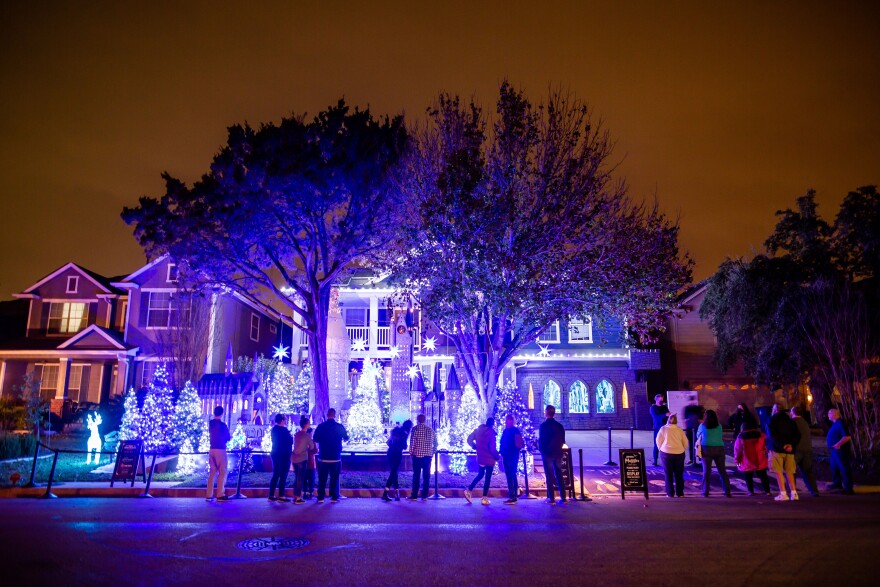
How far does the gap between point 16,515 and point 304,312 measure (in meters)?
9.55

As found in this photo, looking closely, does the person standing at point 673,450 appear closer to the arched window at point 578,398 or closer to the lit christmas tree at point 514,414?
the lit christmas tree at point 514,414

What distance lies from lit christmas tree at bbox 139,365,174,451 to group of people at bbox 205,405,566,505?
5.10m

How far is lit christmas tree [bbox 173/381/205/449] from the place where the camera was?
16.9 m

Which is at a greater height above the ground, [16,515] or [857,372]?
[857,372]

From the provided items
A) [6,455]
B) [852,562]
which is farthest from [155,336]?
[852,562]

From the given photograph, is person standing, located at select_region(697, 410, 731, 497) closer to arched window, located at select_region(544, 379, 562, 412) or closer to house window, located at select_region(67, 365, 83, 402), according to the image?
arched window, located at select_region(544, 379, 562, 412)

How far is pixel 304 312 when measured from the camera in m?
18.5

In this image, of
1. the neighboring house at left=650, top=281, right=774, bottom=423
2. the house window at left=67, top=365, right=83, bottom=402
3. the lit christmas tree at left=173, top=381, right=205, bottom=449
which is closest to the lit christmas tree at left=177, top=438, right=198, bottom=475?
the lit christmas tree at left=173, top=381, right=205, bottom=449

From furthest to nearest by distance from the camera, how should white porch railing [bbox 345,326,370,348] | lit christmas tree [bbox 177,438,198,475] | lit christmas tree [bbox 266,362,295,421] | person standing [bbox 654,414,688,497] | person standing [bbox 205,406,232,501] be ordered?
white porch railing [bbox 345,326,370,348], lit christmas tree [bbox 266,362,295,421], lit christmas tree [bbox 177,438,198,475], person standing [bbox 654,414,688,497], person standing [bbox 205,406,232,501]

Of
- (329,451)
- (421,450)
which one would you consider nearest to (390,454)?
(421,450)

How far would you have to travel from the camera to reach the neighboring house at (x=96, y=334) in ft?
99.6

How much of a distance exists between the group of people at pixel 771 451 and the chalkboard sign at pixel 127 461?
11.8 meters

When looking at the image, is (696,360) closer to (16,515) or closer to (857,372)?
(857,372)

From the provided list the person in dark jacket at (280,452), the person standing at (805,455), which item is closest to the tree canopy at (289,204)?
the person in dark jacket at (280,452)
